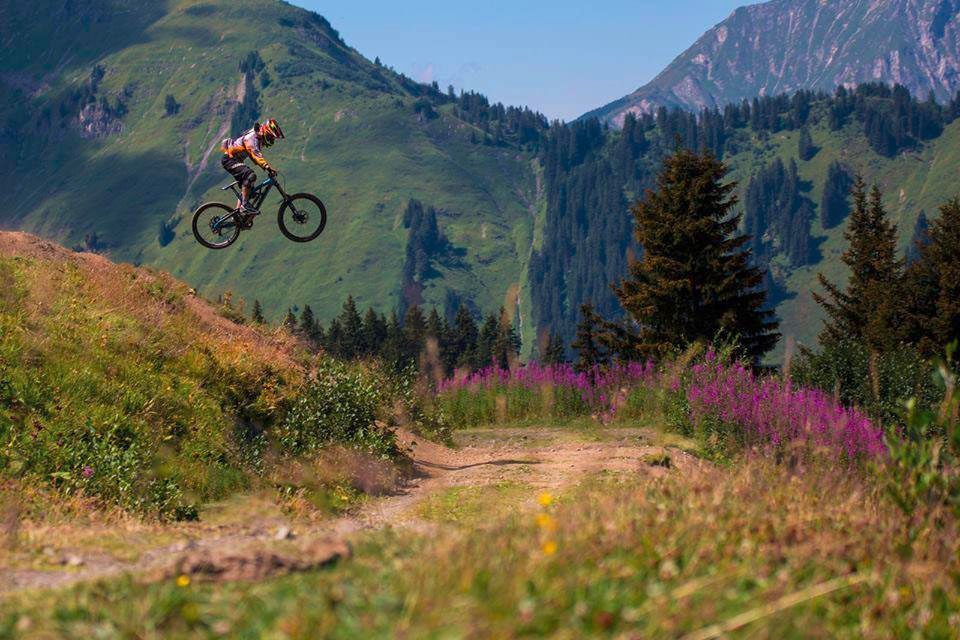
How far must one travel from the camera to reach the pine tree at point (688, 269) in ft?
139

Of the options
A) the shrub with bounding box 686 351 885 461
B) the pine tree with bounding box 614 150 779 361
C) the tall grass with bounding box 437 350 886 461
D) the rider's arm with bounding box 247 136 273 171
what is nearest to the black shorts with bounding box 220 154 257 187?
the rider's arm with bounding box 247 136 273 171

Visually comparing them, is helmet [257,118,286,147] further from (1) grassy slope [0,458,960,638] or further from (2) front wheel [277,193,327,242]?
(1) grassy slope [0,458,960,638]

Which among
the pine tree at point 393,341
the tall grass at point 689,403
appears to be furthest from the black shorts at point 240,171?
the pine tree at point 393,341

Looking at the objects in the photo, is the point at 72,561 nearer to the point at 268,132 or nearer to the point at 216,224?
the point at 268,132

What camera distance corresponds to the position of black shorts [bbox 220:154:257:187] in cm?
1984

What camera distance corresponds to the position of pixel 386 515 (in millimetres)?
13648

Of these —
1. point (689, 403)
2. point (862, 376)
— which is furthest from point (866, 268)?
point (689, 403)

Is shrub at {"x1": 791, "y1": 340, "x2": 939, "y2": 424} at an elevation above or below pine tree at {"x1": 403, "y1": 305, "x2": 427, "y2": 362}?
above

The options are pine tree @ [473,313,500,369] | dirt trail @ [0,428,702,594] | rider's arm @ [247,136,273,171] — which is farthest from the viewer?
pine tree @ [473,313,500,369]

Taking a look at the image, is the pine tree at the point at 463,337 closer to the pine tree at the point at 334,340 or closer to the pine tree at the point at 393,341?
the pine tree at the point at 393,341

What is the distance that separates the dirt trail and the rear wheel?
529cm

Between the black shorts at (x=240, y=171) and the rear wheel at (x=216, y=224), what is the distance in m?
0.90

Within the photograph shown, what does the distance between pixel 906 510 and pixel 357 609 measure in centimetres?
483

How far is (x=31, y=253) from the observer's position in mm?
20812
